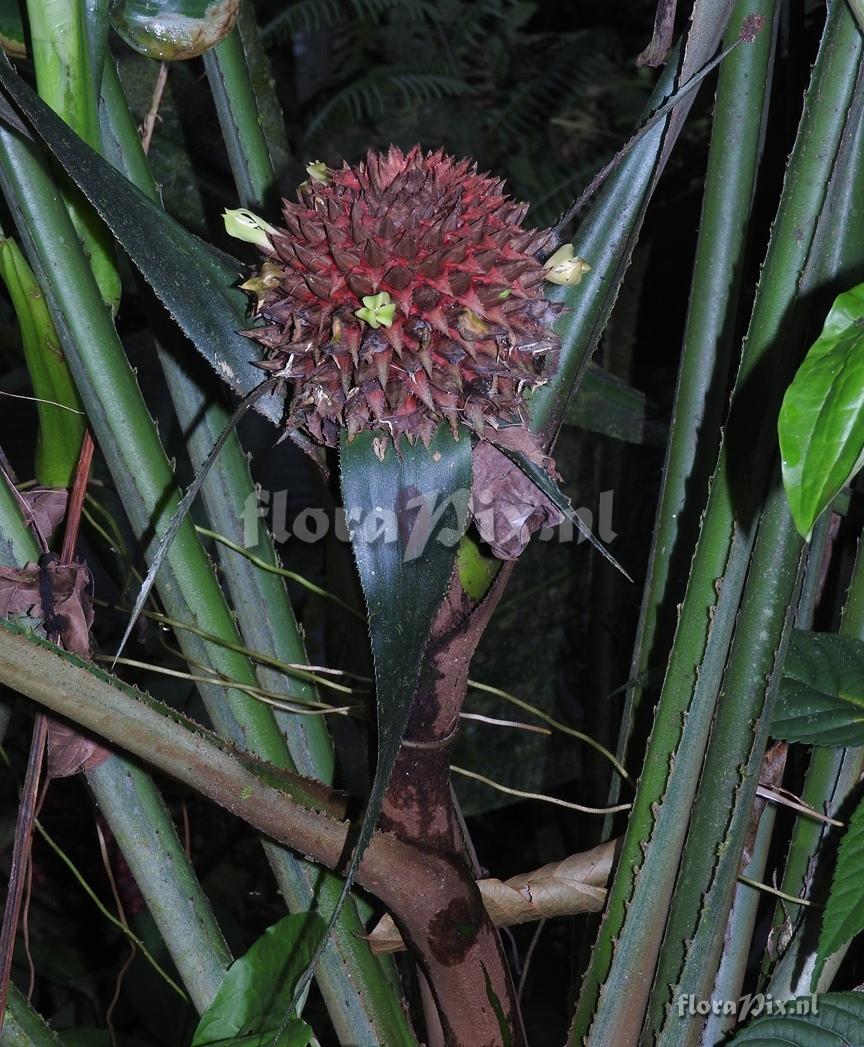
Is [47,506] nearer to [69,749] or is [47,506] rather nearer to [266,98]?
[69,749]

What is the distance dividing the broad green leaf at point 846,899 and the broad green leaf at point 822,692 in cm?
5

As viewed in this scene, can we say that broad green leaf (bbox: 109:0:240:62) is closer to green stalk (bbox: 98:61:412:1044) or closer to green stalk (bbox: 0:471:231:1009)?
green stalk (bbox: 98:61:412:1044)

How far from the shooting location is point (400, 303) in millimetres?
388

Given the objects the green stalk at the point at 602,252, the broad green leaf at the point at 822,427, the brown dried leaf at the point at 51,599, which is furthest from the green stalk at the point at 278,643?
the broad green leaf at the point at 822,427

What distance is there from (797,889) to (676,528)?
8.9 inches

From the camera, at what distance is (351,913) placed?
56cm

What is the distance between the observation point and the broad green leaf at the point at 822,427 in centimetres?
31

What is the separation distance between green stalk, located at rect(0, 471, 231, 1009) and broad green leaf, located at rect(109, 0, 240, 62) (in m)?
0.24

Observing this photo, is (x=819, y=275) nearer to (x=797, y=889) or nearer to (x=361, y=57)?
(x=797, y=889)

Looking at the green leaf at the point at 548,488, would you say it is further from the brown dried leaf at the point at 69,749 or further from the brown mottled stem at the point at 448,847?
the brown dried leaf at the point at 69,749

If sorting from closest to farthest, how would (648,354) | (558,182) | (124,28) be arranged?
(124,28) < (648,354) < (558,182)

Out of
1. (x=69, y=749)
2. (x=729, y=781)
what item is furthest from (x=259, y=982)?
(x=729, y=781)

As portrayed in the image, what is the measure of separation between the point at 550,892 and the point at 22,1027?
30 centimetres

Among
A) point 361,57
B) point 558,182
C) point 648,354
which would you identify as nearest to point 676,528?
point 648,354
